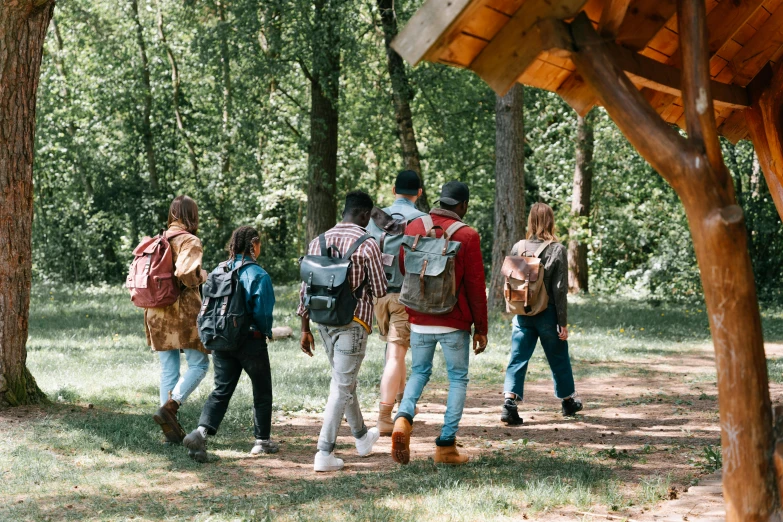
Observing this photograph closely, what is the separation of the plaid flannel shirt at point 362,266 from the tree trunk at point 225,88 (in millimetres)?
12800

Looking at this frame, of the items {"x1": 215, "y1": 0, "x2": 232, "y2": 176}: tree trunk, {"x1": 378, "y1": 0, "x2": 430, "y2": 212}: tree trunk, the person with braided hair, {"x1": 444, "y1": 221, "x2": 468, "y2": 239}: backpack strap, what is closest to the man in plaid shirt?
the person with braided hair

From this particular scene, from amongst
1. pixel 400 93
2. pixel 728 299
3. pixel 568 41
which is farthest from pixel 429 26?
pixel 400 93

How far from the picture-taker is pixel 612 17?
4.60m

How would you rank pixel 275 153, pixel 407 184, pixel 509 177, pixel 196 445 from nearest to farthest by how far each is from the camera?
1. pixel 196 445
2. pixel 407 184
3. pixel 509 177
4. pixel 275 153

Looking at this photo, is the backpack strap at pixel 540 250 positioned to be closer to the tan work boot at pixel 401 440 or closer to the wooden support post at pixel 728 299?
the tan work boot at pixel 401 440

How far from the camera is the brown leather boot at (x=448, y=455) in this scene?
22.2 ft

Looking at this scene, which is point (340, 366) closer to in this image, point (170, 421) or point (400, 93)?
point (170, 421)

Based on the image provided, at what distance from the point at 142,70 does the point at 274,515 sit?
91.6 ft

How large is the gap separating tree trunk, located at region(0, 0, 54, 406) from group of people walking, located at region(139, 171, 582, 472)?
1.86 metres

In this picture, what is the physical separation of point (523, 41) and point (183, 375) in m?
4.41

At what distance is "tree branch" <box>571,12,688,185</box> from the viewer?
433cm

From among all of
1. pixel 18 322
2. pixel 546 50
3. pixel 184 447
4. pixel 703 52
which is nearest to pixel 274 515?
pixel 184 447

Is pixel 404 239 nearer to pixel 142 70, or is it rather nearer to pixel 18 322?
pixel 18 322

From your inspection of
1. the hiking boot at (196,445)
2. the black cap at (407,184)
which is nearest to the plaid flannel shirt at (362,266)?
the black cap at (407,184)
